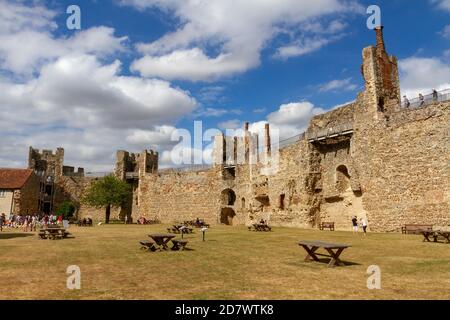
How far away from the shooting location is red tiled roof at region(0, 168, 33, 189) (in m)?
40.3

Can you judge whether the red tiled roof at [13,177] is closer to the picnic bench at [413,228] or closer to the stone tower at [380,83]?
the stone tower at [380,83]

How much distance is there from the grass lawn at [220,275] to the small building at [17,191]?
30.7 meters

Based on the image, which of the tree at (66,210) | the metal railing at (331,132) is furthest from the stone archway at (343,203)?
the tree at (66,210)

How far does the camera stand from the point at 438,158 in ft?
65.5

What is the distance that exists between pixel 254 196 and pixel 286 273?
1075 inches

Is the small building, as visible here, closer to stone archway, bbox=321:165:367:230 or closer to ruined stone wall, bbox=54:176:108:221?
ruined stone wall, bbox=54:176:108:221

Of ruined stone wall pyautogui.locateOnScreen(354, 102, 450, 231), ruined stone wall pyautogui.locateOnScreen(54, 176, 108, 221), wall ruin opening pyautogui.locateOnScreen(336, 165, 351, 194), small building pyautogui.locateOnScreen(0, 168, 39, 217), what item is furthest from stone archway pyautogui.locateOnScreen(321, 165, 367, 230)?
ruined stone wall pyautogui.locateOnScreen(54, 176, 108, 221)

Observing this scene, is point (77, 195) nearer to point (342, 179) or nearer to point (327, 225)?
point (327, 225)

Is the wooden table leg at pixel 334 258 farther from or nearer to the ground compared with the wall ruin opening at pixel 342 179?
nearer to the ground

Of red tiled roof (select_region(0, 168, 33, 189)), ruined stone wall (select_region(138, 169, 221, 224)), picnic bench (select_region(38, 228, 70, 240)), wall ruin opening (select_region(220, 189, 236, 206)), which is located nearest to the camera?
picnic bench (select_region(38, 228, 70, 240))

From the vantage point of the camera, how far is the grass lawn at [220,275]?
6.74 meters

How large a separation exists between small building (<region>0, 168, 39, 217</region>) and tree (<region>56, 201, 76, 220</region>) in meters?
3.84

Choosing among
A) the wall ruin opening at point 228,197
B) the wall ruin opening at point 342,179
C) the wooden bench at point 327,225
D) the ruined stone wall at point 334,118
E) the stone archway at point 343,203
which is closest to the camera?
the stone archway at point 343,203
